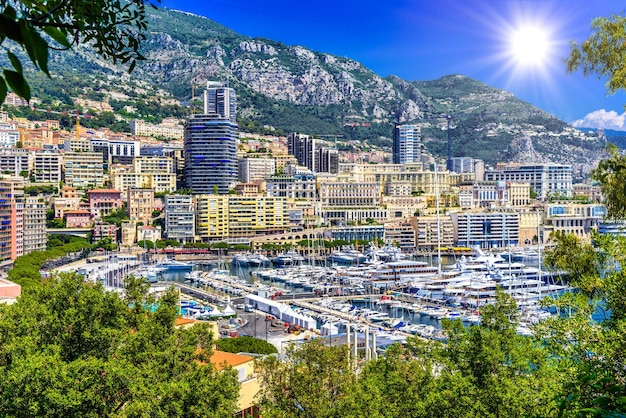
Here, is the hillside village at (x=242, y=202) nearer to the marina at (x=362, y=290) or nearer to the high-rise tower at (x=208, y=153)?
the high-rise tower at (x=208, y=153)

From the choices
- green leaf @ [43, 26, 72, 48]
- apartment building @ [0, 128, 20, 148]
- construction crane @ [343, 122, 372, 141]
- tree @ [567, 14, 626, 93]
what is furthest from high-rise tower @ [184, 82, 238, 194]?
green leaf @ [43, 26, 72, 48]

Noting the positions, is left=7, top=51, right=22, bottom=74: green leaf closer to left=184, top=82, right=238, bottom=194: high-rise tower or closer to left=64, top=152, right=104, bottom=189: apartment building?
left=184, top=82, right=238, bottom=194: high-rise tower

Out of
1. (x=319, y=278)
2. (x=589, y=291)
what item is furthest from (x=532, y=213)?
(x=589, y=291)

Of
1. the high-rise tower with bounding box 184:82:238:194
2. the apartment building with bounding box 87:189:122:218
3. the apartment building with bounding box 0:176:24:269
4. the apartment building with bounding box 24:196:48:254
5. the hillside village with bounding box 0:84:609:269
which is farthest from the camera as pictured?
the high-rise tower with bounding box 184:82:238:194

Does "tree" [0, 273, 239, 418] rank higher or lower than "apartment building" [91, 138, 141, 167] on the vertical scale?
lower

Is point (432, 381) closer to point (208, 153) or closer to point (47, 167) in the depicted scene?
point (208, 153)

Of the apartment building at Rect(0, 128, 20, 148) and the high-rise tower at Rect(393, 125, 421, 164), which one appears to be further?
the high-rise tower at Rect(393, 125, 421, 164)

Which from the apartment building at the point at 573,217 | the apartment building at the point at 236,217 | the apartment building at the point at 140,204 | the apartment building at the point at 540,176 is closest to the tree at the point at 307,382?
the apartment building at the point at 236,217

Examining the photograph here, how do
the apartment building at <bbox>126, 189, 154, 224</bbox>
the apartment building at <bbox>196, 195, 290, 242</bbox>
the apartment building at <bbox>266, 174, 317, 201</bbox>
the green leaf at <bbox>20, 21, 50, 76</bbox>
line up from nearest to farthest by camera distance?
the green leaf at <bbox>20, 21, 50, 76</bbox> < the apartment building at <bbox>196, 195, 290, 242</bbox> < the apartment building at <bbox>126, 189, 154, 224</bbox> < the apartment building at <bbox>266, 174, 317, 201</bbox>
